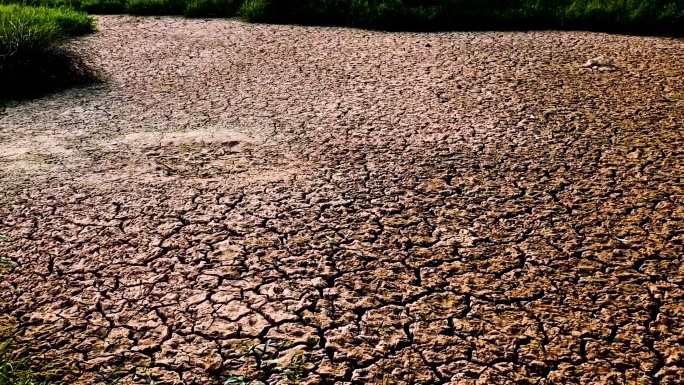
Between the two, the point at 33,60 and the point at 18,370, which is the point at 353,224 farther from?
the point at 33,60

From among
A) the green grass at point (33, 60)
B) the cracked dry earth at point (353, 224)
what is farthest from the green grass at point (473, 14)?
the green grass at point (33, 60)

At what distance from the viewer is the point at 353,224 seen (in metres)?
A: 2.97

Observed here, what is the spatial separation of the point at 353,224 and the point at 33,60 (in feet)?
10.2

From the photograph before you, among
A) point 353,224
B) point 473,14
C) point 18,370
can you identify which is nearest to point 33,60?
point 353,224

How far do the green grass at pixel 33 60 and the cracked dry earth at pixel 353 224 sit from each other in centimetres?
29

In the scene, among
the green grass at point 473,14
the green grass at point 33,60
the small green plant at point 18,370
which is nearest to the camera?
the small green plant at point 18,370

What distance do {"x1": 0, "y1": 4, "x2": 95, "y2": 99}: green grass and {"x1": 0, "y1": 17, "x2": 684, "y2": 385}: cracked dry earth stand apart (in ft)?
0.95

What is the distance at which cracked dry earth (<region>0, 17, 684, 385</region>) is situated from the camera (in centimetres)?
223

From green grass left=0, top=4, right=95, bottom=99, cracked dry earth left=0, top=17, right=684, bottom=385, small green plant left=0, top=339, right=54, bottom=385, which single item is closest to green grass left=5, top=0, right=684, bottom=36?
cracked dry earth left=0, top=17, right=684, bottom=385

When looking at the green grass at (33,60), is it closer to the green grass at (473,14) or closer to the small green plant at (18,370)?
the green grass at (473,14)

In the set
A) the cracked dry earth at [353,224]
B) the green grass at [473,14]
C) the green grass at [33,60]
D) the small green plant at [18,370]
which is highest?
the green grass at [473,14]

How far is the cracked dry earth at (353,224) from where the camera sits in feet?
7.30

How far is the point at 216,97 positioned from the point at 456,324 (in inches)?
109

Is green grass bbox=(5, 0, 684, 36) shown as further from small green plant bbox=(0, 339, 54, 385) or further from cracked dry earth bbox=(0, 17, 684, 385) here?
small green plant bbox=(0, 339, 54, 385)
